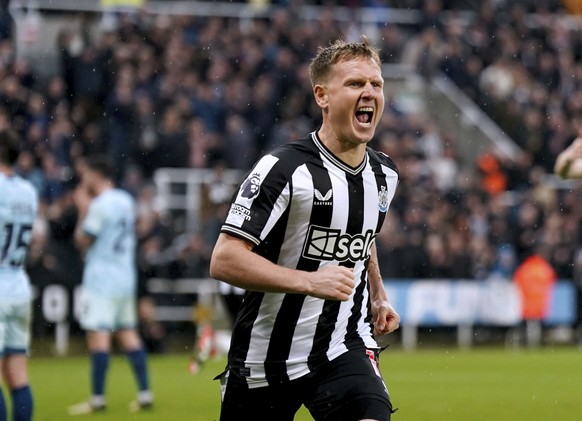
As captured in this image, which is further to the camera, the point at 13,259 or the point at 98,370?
the point at 98,370

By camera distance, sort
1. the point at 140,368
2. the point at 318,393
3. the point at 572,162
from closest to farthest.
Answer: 1. the point at 318,393
2. the point at 572,162
3. the point at 140,368

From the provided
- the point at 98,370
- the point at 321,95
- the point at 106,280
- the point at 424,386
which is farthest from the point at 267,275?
the point at 424,386

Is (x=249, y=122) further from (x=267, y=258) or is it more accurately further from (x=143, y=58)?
(x=267, y=258)

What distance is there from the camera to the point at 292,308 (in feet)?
19.0

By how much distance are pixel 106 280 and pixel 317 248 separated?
22.9 ft

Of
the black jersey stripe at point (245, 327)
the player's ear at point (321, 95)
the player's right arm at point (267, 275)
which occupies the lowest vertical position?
the black jersey stripe at point (245, 327)

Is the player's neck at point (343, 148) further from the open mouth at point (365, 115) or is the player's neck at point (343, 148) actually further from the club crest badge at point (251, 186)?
the club crest badge at point (251, 186)

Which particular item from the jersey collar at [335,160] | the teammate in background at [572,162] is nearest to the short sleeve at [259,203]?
the jersey collar at [335,160]

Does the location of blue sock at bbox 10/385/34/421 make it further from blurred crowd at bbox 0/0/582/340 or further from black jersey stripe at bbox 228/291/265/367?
blurred crowd at bbox 0/0/582/340

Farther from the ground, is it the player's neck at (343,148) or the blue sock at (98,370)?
the player's neck at (343,148)

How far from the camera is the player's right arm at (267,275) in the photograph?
5.23 meters

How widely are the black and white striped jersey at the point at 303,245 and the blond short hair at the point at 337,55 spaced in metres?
0.30

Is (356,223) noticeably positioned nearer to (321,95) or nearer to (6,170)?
(321,95)

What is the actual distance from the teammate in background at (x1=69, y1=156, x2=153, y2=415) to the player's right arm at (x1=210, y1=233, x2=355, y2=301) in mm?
6381
